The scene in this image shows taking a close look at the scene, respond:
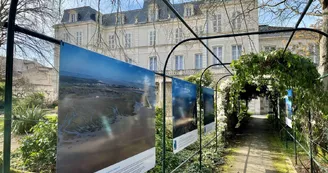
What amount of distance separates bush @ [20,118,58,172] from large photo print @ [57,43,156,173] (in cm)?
261

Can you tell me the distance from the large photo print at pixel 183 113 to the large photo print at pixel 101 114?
964mm

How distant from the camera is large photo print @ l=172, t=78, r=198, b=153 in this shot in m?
3.16

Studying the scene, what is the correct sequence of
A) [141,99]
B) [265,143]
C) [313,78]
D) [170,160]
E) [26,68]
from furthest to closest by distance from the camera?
[265,143] → [26,68] → [170,160] → [313,78] → [141,99]

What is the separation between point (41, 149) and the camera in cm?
428

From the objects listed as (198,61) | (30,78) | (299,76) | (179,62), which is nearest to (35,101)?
(30,78)

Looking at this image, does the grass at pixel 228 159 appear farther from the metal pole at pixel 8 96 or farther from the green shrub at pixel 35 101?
the green shrub at pixel 35 101

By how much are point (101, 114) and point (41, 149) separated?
345cm

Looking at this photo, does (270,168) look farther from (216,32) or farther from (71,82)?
(216,32)

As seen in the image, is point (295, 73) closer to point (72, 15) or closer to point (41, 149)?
point (72, 15)

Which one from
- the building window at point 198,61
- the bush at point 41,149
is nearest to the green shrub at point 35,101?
the bush at point 41,149

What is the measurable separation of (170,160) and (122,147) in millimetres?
3107

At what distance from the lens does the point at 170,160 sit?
4.68 metres

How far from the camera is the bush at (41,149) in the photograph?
4.11 m

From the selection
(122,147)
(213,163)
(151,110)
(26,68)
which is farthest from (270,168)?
(26,68)
